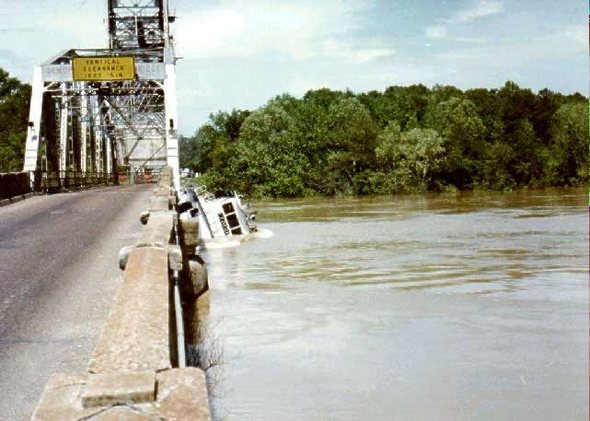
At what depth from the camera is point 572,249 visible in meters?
28.3

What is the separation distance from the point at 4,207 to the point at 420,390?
16.6 m

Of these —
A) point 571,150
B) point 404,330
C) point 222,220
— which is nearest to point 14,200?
point 222,220

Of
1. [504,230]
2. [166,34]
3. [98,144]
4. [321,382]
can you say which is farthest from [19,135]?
[321,382]

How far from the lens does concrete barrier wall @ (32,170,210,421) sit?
2742 mm

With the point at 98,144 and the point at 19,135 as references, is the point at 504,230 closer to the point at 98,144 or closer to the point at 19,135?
the point at 98,144

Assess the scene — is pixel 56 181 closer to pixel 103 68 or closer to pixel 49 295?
pixel 103 68

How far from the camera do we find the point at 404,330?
15.8 m

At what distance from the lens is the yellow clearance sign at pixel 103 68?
35.6 m

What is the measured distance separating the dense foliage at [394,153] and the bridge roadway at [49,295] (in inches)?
2569

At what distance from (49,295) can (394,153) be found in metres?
74.4

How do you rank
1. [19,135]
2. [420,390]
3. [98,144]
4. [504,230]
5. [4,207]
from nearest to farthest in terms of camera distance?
1. [420,390]
2. [4,207]
3. [504,230]
4. [98,144]
5. [19,135]

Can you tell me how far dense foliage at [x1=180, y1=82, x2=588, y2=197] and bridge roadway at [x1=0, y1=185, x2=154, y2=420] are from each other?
214 feet

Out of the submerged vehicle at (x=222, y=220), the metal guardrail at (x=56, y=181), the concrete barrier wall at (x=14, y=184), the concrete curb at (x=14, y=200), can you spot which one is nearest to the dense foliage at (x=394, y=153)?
the metal guardrail at (x=56, y=181)

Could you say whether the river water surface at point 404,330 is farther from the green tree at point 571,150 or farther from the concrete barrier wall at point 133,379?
the green tree at point 571,150
